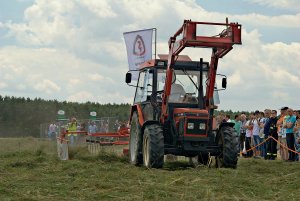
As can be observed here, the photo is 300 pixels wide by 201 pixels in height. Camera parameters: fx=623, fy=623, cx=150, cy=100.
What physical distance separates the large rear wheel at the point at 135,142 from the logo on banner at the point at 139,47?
21.0 ft

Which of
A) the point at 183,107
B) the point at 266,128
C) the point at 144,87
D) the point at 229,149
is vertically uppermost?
the point at 144,87

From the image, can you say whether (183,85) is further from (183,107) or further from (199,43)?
(199,43)

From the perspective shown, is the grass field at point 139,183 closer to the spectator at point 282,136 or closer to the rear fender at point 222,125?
the rear fender at point 222,125

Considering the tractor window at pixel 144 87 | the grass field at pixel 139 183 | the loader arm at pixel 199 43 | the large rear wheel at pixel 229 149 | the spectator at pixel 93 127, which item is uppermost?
the loader arm at pixel 199 43

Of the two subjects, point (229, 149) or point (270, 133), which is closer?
point (229, 149)

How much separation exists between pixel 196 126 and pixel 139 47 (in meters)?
8.70

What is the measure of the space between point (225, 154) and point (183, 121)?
3.66 feet

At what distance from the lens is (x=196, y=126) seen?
43.1 ft

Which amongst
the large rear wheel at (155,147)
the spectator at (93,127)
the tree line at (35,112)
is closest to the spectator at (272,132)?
the large rear wheel at (155,147)

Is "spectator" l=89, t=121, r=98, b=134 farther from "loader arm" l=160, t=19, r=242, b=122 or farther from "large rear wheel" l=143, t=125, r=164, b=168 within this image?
"large rear wheel" l=143, t=125, r=164, b=168

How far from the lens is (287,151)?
17438mm

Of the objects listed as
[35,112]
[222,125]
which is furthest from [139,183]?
[35,112]

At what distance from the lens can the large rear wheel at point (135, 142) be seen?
13.9m

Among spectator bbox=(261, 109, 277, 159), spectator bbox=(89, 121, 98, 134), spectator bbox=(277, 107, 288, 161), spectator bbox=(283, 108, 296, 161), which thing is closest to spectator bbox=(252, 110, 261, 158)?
spectator bbox=(261, 109, 277, 159)
